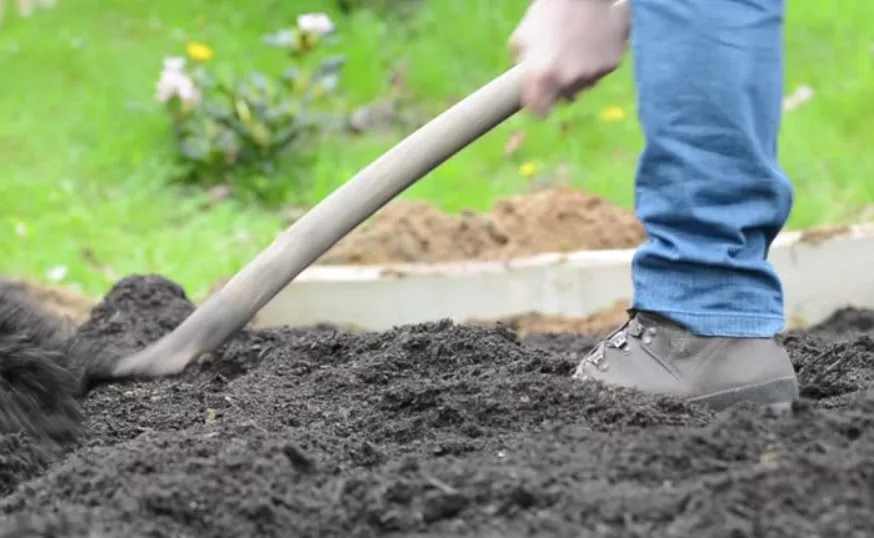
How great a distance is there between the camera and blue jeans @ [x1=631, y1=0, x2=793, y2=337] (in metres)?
1.81

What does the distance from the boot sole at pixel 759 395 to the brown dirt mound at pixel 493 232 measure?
86.0 inches

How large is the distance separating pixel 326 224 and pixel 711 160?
89cm

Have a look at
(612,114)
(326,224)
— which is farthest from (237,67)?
(326,224)

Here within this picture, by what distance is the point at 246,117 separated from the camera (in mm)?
5777

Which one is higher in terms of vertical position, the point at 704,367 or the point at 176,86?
the point at 176,86

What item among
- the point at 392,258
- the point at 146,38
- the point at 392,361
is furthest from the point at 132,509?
the point at 146,38

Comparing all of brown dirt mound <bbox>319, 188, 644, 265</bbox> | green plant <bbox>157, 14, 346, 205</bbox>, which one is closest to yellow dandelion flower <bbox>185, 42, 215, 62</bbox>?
green plant <bbox>157, 14, 346, 205</bbox>

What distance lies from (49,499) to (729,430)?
91 centimetres

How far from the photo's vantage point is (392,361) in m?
2.35

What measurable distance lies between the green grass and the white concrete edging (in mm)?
959

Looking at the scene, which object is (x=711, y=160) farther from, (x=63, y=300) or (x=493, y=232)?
(x=63, y=300)

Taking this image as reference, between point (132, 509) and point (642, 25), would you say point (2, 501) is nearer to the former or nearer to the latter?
point (132, 509)

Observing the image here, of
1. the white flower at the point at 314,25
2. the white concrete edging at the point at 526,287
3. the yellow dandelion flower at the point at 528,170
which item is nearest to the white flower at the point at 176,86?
the white flower at the point at 314,25

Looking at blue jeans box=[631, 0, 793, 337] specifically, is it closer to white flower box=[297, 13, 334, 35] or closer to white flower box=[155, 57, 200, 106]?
white flower box=[297, 13, 334, 35]
